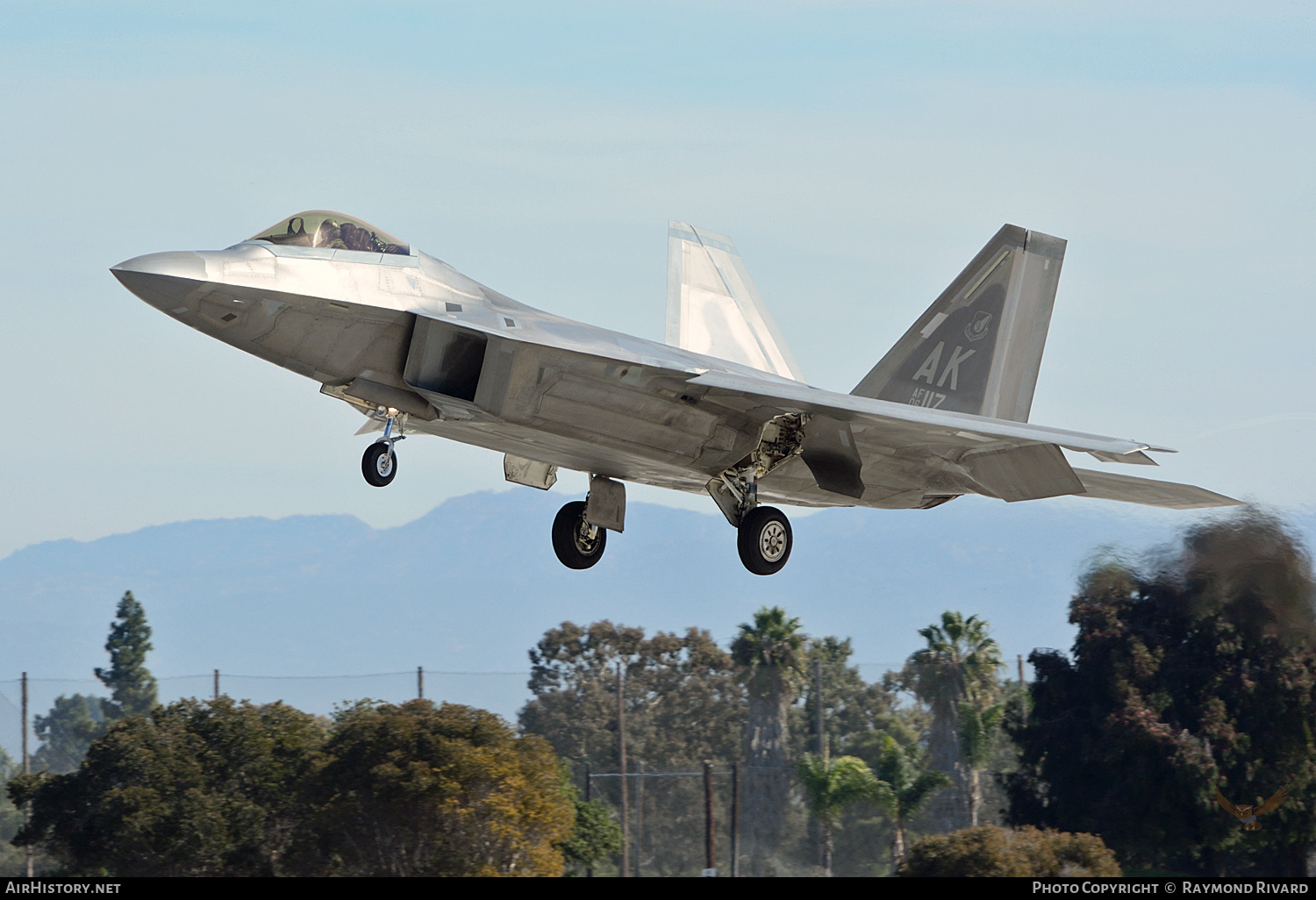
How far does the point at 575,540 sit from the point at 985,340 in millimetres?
6643

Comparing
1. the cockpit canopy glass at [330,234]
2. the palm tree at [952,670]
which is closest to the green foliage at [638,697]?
the palm tree at [952,670]

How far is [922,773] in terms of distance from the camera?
46.1 meters

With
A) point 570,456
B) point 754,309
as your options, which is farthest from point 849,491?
point 754,309

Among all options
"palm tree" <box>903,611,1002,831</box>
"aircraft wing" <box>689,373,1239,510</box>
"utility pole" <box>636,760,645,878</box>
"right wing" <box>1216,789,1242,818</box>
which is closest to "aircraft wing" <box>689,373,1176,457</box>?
"aircraft wing" <box>689,373,1239,510</box>

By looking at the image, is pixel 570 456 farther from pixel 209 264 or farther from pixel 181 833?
pixel 181 833

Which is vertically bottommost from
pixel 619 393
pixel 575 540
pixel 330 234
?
pixel 575 540

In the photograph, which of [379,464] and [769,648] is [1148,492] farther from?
[769,648]

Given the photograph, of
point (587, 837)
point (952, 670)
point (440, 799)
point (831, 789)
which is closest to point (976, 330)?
point (440, 799)

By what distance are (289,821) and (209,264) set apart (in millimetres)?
28122

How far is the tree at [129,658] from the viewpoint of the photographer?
3066 inches

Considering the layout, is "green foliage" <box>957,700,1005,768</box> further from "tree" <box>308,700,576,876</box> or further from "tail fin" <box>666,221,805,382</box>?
"tail fin" <box>666,221,805,382</box>

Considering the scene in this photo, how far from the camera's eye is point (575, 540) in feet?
60.1

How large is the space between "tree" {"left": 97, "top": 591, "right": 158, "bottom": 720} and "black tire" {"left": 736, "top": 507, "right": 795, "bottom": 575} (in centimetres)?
6887

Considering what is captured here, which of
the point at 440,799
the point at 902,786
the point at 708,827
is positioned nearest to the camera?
the point at 440,799
